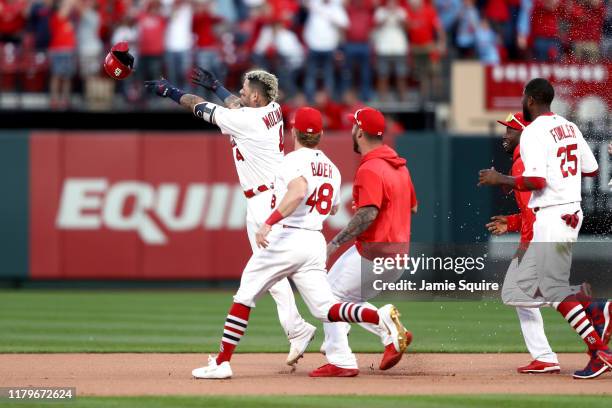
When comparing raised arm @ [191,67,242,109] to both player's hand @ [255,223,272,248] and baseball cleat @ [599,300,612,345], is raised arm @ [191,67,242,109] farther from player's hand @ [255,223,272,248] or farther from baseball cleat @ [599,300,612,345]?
baseball cleat @ [599,300,612,345]

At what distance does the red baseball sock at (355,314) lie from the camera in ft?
29.1

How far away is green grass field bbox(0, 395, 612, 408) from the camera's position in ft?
25.5

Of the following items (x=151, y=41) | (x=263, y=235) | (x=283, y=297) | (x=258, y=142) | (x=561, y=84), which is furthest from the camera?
(x=151, y=41)

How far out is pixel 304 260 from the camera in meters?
9.00

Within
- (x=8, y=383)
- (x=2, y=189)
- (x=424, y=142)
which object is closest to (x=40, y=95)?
(x=2, y=189)

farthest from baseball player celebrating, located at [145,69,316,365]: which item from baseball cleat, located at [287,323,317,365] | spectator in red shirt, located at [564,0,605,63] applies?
spectator in red shirt, located at [564,0,605,63]

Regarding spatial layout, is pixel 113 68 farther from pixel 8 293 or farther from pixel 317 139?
pixel 8 293

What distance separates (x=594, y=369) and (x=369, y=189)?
209cm

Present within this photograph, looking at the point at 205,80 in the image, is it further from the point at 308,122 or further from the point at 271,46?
the point at 271,46

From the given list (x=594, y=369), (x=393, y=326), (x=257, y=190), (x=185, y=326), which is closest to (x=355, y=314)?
(x=393, y=326)

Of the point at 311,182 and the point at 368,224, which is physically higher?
the point at 311,182

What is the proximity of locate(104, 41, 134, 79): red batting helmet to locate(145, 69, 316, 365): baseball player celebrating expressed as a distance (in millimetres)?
435

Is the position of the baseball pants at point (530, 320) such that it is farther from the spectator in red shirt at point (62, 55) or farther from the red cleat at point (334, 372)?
the spectator in red shirt at point (62, 55)

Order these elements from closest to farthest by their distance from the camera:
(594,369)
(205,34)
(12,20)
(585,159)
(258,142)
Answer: (594,369)
(585,159)
(258,142)
(205,34)
(12,20)
